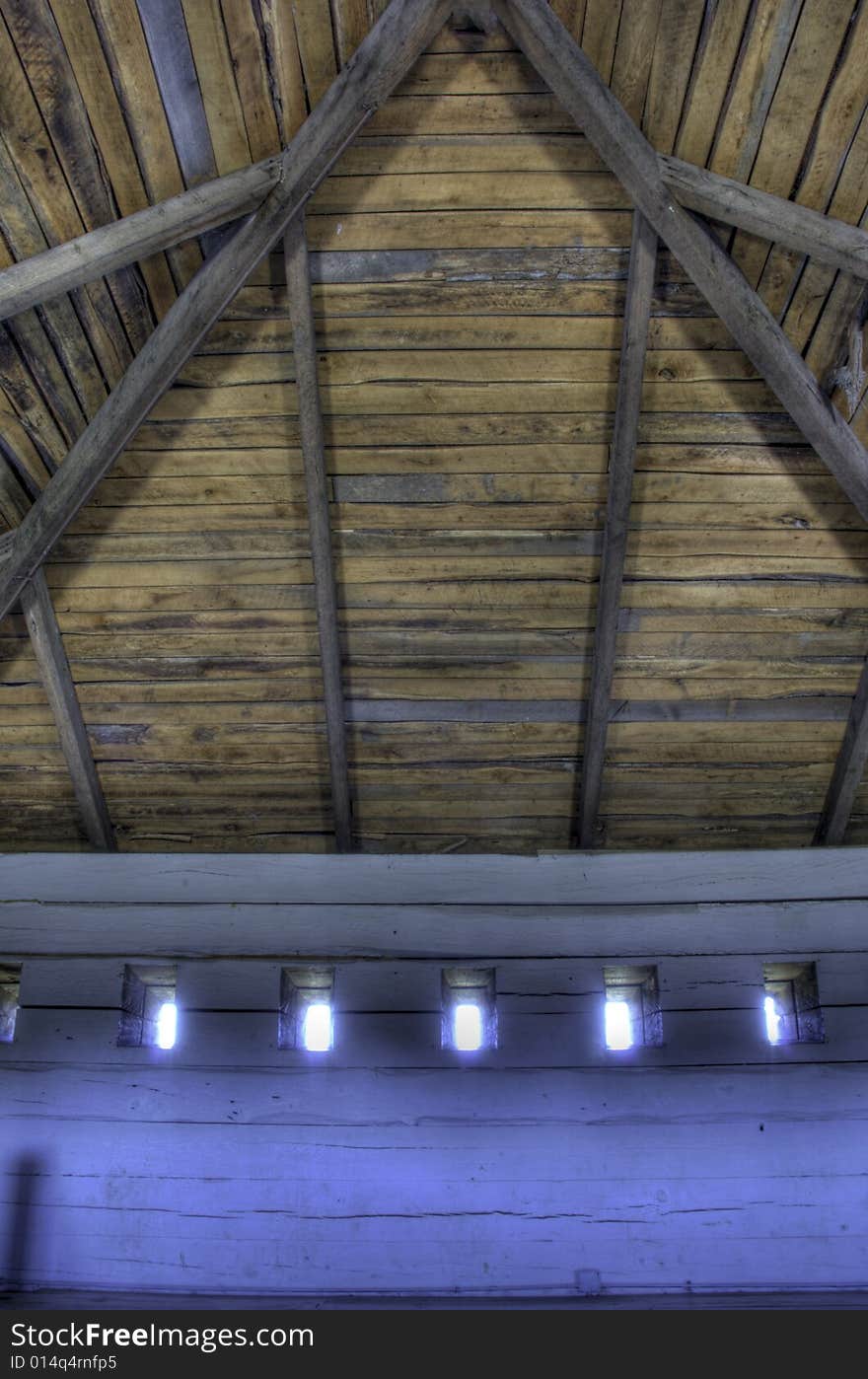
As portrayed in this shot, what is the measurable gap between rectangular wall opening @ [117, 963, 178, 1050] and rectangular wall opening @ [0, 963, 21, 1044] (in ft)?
1.64

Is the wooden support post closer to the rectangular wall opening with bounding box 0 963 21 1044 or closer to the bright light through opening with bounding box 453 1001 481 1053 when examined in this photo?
the rectangular wall opening with bounding box 0 963 21 1044

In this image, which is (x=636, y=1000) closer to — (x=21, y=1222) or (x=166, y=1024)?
(x=166, y=1024)

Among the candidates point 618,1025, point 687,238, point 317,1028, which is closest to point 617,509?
point 687,238

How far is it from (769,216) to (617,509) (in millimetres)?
1079

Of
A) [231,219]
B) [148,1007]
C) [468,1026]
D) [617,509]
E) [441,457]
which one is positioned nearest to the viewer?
[231,219]

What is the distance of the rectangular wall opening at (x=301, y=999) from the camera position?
4.21 meters

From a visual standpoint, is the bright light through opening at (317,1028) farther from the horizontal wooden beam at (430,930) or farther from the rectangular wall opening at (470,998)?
the rectangular wall opening at (470,998)

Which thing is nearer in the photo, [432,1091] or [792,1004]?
[432,1091]

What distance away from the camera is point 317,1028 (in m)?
5.86

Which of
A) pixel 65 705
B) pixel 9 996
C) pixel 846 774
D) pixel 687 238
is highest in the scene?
pixel 687 238

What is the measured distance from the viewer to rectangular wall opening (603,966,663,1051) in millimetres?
4195

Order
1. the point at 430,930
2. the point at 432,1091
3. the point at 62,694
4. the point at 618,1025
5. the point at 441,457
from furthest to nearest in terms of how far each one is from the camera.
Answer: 1. the point at 618,1025
2. the point at 430,930
3. the point at 62,694
4. the point at 432,1091
5. the point at 441,457

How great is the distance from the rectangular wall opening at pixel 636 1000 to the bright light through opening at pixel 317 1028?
1176mm
